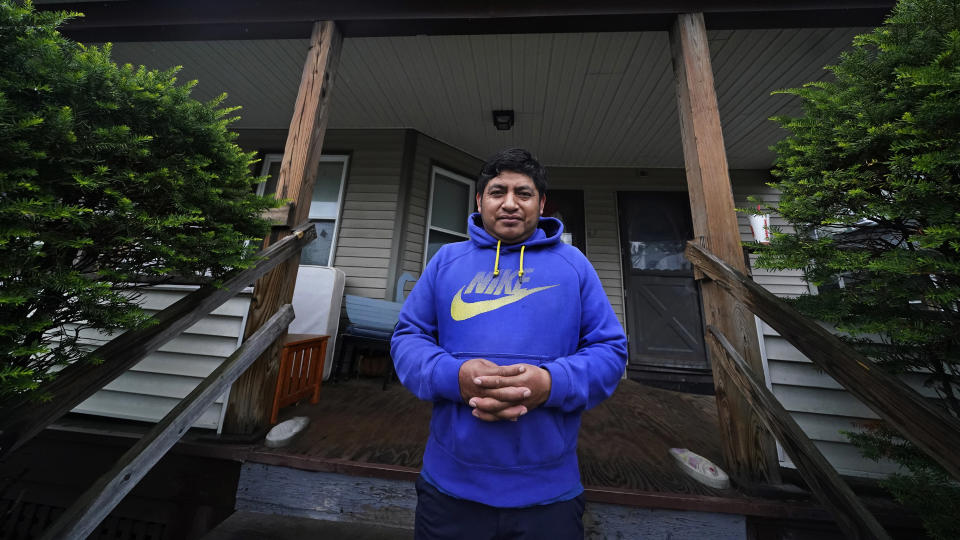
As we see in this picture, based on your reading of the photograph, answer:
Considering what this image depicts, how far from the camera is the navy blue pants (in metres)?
0.88

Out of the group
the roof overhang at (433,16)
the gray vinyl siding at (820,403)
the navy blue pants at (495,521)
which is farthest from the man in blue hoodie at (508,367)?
the roof overhang at (433,16)

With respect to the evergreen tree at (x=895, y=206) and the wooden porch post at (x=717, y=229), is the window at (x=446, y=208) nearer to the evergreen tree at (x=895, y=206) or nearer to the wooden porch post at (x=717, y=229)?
the wooden porch post at (x=717, y=229)

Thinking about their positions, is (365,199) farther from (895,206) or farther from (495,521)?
(895,206)

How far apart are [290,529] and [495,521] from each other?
4.86 ft

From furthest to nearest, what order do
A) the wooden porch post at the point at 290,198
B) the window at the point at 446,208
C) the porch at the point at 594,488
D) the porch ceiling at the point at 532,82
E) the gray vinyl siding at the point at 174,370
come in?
1. the window at the point at 446,208
2. the porch ceiling at the point at 532,82
3. the gray vinyl siding at the point at 174,370
4. the wooden porch post at the point at 290,198
5. the porch at the point at 594,488

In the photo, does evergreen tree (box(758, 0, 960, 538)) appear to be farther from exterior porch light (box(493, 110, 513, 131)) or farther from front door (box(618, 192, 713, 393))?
exterior porch light (box(493, 110, 513, 131))

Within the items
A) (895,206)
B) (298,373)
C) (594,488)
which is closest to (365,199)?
(298,373)

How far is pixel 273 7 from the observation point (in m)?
Answer: 2.63

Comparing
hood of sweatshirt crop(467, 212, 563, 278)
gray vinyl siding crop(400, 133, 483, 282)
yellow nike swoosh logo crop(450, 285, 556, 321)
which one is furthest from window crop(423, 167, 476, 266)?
yellow nike swoosh logo crop(450, 285, 556, 321)

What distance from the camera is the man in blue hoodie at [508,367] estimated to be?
0.87m

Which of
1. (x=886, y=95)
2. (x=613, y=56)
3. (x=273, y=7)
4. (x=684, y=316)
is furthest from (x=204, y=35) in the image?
(x=684, y=316)

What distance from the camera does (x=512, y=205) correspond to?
Result: 3.66ft

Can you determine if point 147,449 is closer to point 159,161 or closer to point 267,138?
point 159,161

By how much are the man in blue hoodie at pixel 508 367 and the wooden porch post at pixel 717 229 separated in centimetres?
130
